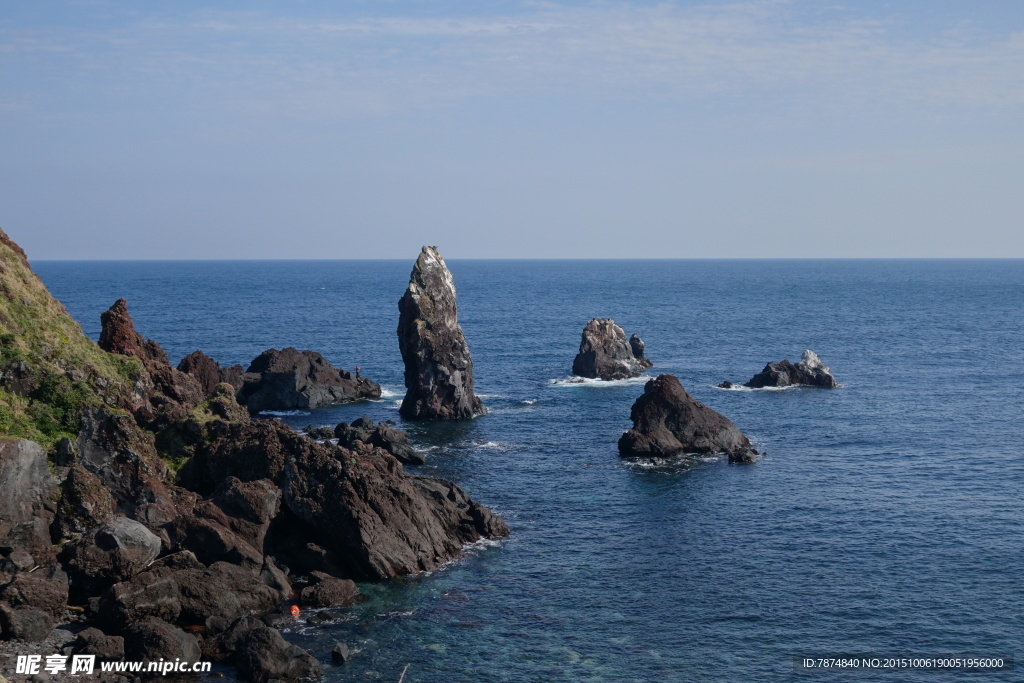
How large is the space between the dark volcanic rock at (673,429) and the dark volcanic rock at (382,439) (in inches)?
762

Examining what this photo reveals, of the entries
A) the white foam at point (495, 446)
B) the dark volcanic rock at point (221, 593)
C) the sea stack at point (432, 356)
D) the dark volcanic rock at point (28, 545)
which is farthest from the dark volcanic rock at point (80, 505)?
the sea stack at point (432, 356)

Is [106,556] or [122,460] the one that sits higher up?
[122,460]

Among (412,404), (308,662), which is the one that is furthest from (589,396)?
(308,662)

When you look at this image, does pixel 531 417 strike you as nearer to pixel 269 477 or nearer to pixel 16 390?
pixel 269 477

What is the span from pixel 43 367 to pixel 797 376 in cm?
8914

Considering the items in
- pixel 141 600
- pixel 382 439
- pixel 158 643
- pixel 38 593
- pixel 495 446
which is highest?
pixel 382 439

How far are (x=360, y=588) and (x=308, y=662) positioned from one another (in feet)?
36.4

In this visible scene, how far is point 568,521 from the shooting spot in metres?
67.7

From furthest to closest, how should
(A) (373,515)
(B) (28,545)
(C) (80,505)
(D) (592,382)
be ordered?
(D) (592,382) → (A) (373,515) → (C) (80,505) → (B) (28,545)

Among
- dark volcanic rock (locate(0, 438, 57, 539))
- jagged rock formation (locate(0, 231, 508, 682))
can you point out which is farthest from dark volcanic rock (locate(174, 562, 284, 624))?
dark volcanic rock (locate(0, 438, 57, 539))

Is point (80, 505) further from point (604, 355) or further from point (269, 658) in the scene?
point (604, 355)

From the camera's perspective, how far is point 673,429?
88.4 meters

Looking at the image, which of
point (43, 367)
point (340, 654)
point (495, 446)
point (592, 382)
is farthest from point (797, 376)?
point (340, 654)

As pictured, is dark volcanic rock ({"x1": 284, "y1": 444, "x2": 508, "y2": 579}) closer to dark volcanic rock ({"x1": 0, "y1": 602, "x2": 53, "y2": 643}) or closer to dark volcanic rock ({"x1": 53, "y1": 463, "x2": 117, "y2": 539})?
dark volcanic rock ({"x1": 53, "y1": 463, "x2": 117, "y2": 539})
